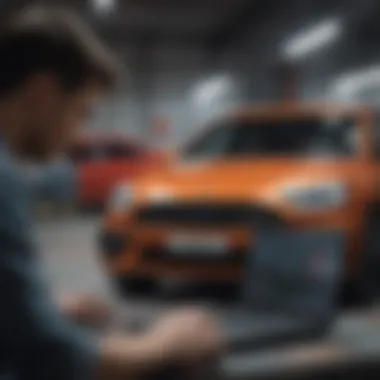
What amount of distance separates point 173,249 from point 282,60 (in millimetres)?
362

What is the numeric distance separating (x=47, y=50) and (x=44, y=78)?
1 cm

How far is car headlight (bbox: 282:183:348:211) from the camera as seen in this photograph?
5.03ft

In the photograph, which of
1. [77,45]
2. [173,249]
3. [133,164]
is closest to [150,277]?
[173,249]

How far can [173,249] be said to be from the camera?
1575mm

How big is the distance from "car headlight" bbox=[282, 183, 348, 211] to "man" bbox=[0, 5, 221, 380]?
1059mm

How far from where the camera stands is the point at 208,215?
155 cm

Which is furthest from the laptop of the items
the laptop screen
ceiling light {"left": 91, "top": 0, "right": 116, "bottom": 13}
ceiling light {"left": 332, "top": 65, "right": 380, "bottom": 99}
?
ceiling light {"left": 91, "top": 0, "right": 116, "bottom": 13}

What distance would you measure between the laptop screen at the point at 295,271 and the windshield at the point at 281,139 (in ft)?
0.45

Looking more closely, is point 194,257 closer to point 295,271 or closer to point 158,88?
point 295,271

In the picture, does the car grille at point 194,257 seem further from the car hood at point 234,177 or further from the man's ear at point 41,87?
the man's ear at point 41,87

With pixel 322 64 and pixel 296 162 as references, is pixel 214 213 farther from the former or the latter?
pixel 322 64

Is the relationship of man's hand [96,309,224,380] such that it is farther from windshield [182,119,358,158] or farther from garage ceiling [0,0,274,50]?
windshield [182,119,358,158]

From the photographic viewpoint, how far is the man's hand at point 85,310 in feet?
1.92

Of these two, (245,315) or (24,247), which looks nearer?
(24,247)
